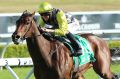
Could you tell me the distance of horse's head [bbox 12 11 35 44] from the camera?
6.64 meters

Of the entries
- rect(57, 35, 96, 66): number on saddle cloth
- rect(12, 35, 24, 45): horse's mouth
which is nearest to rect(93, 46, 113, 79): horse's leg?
rect(57, 35, 96, 66): number on saddle cloth

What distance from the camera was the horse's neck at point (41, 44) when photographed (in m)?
7.07

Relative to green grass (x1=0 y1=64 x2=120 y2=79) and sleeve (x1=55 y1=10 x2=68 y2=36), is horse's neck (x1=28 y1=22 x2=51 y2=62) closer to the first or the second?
sleeve (x1=55 y1=10 x2=68 y2=36)

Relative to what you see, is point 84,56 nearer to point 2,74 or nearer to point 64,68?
point 64,68

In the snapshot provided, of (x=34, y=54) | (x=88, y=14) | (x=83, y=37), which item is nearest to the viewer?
(x=34, y=54)

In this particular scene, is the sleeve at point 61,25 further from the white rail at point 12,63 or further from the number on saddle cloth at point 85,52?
the white rail at point 12,63

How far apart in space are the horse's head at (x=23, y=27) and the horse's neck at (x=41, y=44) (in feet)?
0.43

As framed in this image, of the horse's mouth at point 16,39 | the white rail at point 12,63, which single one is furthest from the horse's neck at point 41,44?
the white rail at point 12,63

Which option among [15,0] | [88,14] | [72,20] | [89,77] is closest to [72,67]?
[72,20]

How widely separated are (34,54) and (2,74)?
3.76 m

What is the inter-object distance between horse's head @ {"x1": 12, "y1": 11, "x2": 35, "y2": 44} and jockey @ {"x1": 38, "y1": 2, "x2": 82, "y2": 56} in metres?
0.39

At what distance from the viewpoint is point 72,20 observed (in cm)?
865

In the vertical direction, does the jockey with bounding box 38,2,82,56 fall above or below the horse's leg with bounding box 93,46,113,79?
above

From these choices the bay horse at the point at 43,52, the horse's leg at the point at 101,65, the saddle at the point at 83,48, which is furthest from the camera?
the horse's leg at the point at 101,65
